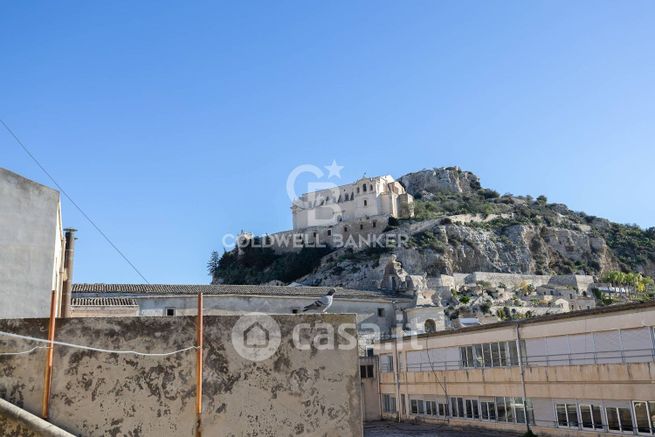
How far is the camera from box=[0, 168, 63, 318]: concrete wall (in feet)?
36.0

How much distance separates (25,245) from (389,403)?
31872mm

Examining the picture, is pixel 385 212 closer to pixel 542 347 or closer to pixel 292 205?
pixel 292 205

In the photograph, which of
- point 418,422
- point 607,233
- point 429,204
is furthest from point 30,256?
point 607,233

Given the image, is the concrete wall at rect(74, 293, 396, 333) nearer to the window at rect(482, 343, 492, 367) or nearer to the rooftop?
the window at rect(482, 343, 492, 367)

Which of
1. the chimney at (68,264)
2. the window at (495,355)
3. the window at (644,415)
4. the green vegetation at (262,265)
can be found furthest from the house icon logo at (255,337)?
the green vegetation at (262,265)

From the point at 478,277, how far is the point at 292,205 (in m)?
38.7

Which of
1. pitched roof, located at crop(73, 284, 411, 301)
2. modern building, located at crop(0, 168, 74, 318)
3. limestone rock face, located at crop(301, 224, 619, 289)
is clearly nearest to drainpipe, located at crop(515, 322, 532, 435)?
pitched roof, located at crop(73, 284, 411, 301)

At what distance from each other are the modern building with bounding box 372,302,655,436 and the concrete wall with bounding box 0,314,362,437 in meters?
18.1

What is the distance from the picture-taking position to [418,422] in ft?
115

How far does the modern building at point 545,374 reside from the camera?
21859 millimetres

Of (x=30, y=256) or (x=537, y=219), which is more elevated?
(x=537, y=219)

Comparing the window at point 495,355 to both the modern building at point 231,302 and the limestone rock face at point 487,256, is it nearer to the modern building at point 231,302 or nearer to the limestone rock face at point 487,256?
the modern building at point 231,302

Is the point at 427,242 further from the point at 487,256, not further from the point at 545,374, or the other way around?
the point at 545,374

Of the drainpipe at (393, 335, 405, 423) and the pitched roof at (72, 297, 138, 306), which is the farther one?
the drainpipe at (393, 335, 405, 423)
